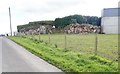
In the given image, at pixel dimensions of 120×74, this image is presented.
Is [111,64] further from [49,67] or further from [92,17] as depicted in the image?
[92,17]

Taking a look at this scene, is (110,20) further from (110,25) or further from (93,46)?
(93,46)

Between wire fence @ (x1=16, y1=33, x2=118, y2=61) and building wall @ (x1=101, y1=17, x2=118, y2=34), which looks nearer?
wire fence @ (x1=16, y1=33, x2=118, y2=61)

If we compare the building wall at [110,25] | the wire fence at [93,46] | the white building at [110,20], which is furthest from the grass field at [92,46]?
the white building at [110,20]

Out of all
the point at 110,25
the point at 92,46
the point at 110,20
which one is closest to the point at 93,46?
the point at 92,46

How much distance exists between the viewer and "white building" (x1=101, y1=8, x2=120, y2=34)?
265 ft

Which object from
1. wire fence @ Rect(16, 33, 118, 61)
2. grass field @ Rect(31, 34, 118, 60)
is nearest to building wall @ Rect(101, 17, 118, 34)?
wire fence @ Rect(16, 33, 118, 61)

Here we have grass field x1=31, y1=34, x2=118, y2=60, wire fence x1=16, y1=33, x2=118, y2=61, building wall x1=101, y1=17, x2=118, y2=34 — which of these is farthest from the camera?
building wall x1=101, y1=17, x2=118, y2=34

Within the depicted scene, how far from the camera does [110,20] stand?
82312mm

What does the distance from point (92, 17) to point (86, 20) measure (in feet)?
8.18

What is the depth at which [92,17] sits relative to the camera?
8756cm

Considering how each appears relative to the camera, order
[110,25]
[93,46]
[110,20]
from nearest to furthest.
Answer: [93,46] < [110,25] < [110,20]

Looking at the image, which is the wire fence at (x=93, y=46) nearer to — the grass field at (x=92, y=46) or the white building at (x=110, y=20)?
the grass field at (x=92, y=46)

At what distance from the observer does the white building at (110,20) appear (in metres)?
80.7

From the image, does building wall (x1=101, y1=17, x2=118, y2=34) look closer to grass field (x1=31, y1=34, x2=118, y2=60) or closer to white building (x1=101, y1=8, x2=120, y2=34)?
white building (x1=101, y1=8, x2=120, y2=34)
